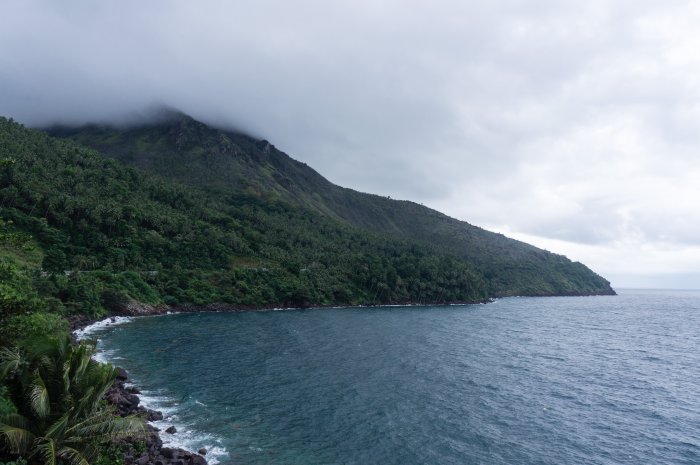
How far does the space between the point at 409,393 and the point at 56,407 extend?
38.9m

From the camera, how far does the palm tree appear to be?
60.6 feet

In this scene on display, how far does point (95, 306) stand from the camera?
92750mm

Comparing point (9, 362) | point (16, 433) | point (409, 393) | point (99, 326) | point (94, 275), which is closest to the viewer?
point (16, 433)

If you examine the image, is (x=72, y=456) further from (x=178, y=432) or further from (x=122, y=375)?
(x=122, y=375)

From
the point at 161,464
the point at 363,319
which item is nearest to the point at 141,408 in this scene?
the point at 161,464

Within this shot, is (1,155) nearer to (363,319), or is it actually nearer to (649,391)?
(363,319)

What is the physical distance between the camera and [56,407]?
21141 millimetres

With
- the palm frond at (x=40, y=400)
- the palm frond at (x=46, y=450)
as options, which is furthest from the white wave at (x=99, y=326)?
the palm frond at (x=46, y=450)

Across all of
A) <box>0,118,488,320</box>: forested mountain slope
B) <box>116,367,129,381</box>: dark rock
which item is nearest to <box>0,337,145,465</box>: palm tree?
<box>116,367,129,381</box>: dark rock

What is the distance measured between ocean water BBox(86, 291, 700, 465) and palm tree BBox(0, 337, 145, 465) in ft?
41.8

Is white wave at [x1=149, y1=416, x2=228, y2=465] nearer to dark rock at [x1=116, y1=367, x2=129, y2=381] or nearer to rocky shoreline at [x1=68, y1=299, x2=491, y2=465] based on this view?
rocky shoreline at [x1=68, y1=299, x2=491, y2=465]

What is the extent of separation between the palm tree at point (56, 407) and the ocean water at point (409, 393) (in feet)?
41.8

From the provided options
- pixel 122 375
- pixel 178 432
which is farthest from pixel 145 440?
pixel 122 375

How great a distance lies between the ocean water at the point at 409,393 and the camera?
35625mm
